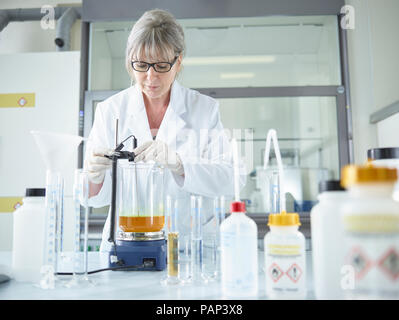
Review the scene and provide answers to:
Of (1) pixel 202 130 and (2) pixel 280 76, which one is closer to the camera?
(1) pixel 202 130

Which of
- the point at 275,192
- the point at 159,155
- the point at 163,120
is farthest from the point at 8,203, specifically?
the point at 275,192

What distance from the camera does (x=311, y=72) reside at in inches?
118

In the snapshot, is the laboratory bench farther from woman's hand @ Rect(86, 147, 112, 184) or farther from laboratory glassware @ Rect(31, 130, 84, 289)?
woman's hand @ Rect(86, 147, 112, 184)

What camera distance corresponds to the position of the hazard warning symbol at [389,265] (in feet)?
1.66

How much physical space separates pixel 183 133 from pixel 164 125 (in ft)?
0.31

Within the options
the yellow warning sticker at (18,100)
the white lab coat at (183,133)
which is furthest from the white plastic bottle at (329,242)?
the yellow warning sticker at (18,100)

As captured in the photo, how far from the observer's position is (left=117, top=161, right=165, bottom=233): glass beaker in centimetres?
101

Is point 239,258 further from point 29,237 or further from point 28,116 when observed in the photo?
point 28,116

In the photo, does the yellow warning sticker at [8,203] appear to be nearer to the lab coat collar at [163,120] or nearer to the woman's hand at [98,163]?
the lab coat collar at [163,120]

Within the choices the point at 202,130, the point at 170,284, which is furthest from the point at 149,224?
the point at 202,130

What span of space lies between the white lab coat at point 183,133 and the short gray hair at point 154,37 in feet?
0.85

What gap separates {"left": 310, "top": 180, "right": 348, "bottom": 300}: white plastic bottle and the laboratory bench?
2.3 inches

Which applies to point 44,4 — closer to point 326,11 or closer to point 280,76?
point 280,76
